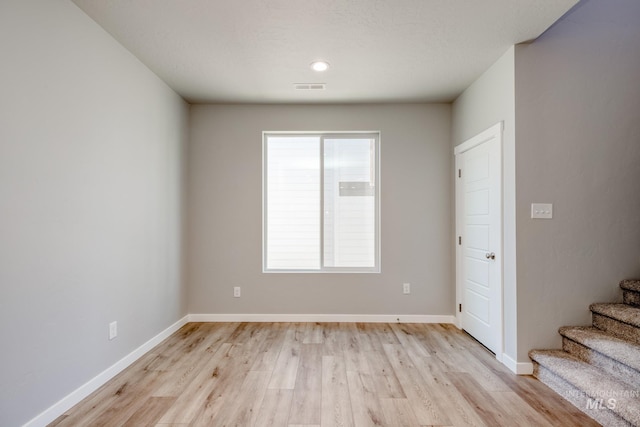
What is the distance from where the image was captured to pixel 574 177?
2.54 meters

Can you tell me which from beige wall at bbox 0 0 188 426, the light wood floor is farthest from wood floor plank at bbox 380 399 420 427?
beige wall at bbox 0 0 188 426

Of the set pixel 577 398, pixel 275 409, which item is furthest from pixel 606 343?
pixel 275 409

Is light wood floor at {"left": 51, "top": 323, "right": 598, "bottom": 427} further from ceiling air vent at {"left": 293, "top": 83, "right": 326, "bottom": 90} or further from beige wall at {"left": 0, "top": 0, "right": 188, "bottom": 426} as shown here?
ceiling air vent at {"left": 293, "top": 83, "right": 326, "bottom": 90}

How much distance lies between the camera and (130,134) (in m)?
2.73

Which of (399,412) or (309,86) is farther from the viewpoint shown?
(309,86)

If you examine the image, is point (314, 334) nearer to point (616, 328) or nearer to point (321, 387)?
point (321, 387)

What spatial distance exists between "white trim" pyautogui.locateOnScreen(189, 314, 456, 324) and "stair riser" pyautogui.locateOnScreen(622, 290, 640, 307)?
5.38 feet

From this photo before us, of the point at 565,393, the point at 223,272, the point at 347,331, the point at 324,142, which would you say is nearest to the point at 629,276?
the point at 565,393

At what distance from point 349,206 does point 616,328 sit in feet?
8.47

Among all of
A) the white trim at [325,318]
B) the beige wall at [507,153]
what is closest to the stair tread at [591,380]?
the beige wall at [507,153]

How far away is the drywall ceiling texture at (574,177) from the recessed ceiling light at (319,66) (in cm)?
159

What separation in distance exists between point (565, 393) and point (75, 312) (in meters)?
3.25

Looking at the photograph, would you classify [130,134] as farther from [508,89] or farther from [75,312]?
[508,89]

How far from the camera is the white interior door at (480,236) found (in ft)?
9.25
